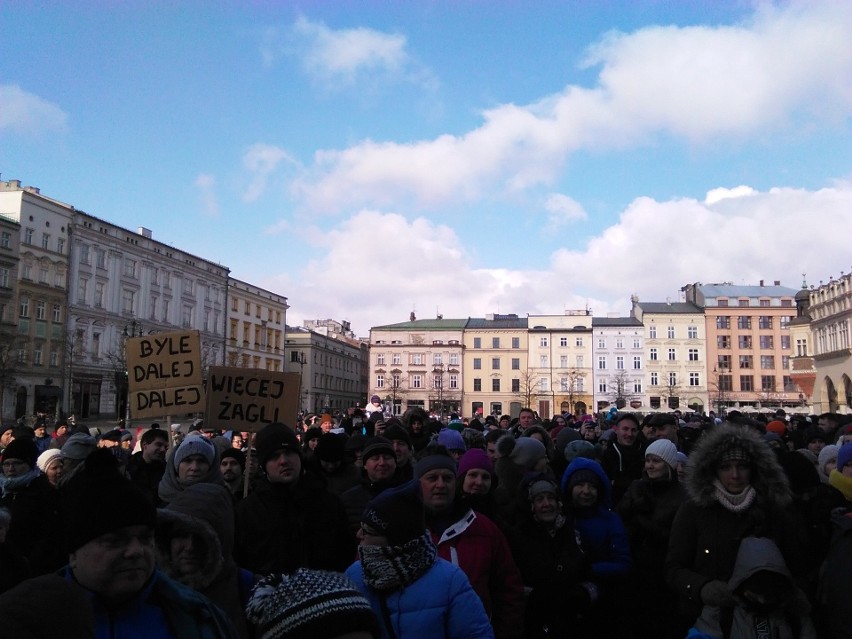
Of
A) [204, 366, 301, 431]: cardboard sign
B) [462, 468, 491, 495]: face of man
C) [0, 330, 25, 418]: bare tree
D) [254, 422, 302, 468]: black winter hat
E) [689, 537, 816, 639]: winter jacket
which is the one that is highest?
[0, 330, 25, 418]: bare tree

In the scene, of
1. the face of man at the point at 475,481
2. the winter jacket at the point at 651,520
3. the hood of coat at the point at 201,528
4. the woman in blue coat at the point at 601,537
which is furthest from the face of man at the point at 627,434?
the hood of coat at the point at 201,528

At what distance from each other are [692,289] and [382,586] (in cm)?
9099

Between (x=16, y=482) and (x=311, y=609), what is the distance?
441cm

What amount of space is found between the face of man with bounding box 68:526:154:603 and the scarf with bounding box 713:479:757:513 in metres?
3.33

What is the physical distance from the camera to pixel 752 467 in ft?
14.1

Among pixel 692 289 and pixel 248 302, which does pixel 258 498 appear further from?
pixel 692 289

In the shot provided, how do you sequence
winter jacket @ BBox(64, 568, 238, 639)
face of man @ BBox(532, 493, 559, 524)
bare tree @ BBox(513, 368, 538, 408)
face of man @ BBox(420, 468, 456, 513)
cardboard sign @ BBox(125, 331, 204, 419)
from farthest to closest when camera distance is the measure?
1. bare tree @ BBox(513, 368, 538, 408)
2. cardboard sign @ BBox(125, 331, 204, 419)
3. face of man @ BBox(532, 493, 559, 524)
4. face of man @ BBox(420, 468, 456, 513)
5. winter jacket @ BBox(64, 568, 238, 639)

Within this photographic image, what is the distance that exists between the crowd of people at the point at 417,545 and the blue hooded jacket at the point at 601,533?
15mm

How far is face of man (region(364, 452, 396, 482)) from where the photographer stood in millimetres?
5434

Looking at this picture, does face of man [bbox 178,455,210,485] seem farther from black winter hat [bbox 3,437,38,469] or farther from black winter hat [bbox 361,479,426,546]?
black winter hat [bbox 361,479,426,546]

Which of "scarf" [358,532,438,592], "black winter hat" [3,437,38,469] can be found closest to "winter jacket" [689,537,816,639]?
"scarf" [358,532,438,592]

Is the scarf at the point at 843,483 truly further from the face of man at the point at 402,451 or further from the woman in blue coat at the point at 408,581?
the face of man at the point at 402,451

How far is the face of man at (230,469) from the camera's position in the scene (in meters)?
6.55

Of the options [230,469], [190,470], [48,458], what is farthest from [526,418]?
[190,470]
